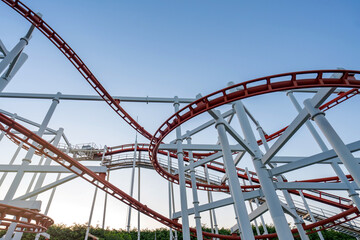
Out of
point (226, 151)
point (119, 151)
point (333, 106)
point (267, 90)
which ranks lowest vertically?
point (226, 151)

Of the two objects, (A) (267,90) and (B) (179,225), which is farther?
(B) (179,225)

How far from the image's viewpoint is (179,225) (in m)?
8.70

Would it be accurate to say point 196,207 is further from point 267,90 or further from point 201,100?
point 267,90

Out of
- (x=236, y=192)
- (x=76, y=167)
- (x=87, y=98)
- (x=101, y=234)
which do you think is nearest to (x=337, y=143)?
(x=236, y=192)

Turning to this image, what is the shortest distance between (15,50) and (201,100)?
561 cm

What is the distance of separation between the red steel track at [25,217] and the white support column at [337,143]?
828cm

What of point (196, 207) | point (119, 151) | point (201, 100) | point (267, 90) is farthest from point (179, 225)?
point (119, 151)

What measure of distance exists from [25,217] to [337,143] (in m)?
9.03

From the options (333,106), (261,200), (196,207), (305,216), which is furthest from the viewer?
(261,200)

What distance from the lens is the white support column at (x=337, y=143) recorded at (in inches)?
157

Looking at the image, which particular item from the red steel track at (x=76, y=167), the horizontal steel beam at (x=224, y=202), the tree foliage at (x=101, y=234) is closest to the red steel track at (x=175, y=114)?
the red steel track at (x=76, y=167)

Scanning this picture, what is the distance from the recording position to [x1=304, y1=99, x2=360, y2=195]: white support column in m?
4.00

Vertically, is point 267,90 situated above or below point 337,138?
above

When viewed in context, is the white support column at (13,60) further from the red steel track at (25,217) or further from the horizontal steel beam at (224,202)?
the horizontal steel beam at (224,202)
